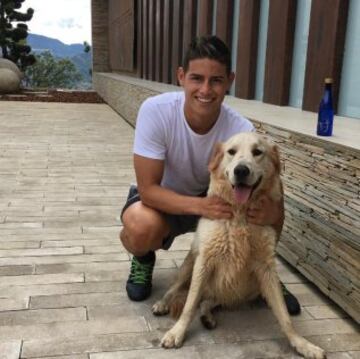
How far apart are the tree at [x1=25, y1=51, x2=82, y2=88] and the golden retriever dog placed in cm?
3239

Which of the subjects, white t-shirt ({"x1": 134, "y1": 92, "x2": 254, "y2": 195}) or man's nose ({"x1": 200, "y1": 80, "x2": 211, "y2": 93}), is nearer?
man's nose ({"x1": 200, "y1": 80, "x2": 211, "y2": 93})

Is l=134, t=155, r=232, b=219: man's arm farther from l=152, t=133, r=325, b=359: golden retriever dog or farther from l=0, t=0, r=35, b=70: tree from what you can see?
l=0, t=0, r=35, b=70: tree

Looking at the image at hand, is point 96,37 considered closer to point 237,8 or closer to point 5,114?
point 5,114

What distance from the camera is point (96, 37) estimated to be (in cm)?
2258

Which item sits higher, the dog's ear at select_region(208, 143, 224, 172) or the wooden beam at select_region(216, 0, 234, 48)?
the wooden beam at select_region(216, 0, 234, 48)

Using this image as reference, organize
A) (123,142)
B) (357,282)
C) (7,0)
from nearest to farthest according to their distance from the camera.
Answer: (357,282), (123,142), (7,0)

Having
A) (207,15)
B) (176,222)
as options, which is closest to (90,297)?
(176,222)

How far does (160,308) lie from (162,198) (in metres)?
0.60

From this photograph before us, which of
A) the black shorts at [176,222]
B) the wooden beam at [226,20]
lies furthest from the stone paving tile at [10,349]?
the wooden beam at [226,20]

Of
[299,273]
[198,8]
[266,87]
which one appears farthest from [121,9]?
[299,273]

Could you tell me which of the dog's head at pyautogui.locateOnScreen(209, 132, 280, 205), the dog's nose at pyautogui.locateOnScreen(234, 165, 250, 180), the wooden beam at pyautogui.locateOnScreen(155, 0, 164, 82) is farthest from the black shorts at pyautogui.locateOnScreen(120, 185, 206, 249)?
the wooden beam at pyautogui.locateOnScreen(155, 0, 164, 82)

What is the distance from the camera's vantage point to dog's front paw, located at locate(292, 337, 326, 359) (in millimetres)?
2377

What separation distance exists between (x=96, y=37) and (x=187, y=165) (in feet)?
68.9

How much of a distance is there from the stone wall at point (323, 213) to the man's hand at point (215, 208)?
669 millimetres
